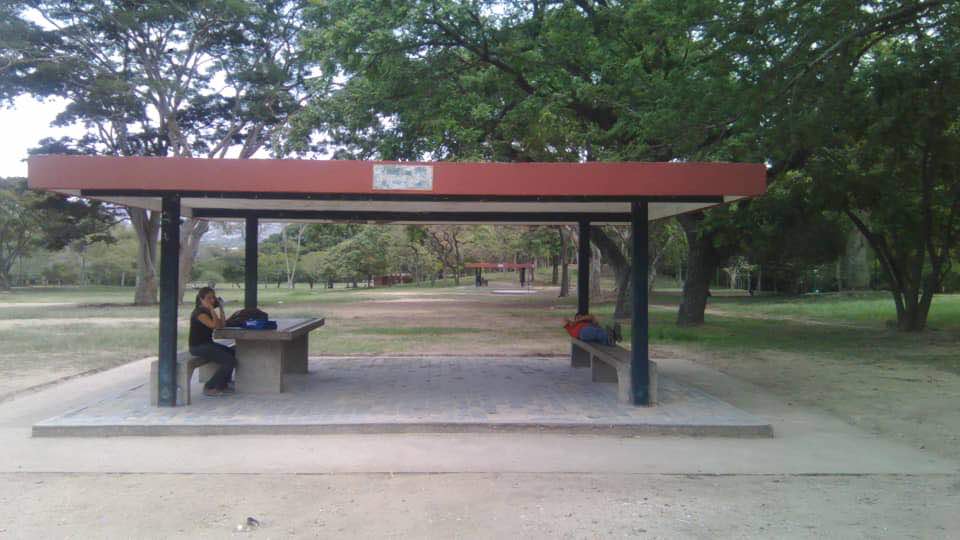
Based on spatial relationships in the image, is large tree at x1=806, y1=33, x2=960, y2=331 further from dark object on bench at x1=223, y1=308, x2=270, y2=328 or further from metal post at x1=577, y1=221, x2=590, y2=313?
dark object on bench at x1=223, y1=308, x2=270, y2=328

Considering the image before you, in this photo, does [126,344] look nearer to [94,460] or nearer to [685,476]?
[94,460]

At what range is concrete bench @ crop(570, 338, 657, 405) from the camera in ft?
27.0

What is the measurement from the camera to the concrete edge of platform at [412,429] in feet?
22.9

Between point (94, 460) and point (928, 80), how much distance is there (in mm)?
14106

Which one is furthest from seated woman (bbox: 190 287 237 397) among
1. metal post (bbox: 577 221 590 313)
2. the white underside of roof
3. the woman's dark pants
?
metal post (bbox: 577 221 590 313)

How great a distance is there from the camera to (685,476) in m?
5.83

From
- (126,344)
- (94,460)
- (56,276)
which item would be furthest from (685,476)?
(56,276)

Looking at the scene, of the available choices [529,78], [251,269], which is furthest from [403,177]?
[529,78]

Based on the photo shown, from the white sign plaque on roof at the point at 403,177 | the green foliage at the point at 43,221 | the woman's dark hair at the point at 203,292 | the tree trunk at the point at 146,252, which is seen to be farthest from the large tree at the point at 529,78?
the green foliage at the point at 43,221

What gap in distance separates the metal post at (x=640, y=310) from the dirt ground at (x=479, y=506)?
2336 millimetres

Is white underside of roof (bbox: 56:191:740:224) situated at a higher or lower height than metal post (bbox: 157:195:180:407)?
higher

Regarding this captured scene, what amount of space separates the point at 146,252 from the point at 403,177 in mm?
28403

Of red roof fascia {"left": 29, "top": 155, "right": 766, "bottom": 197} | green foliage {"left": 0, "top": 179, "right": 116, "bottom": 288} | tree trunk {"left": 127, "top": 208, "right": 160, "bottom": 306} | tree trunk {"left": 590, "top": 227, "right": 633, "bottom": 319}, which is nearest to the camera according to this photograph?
red roof fascia {"left": 29, "top": 155, "right": 766, "bottom": 197}

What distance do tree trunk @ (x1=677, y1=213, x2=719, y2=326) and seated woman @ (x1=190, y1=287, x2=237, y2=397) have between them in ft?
42.8
